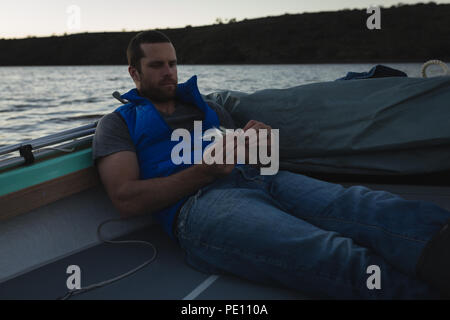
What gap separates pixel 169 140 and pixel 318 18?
3768 centimetres

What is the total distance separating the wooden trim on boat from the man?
182 mm

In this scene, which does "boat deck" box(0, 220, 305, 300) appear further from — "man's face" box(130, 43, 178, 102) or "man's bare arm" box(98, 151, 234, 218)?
"man's face" box(130, 43, 178, 102)

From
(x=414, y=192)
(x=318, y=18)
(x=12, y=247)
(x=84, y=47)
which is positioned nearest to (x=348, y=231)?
(x=414, y=192)

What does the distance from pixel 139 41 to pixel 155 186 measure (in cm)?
85

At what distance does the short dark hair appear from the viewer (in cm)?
201

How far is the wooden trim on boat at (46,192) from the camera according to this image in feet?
5.12

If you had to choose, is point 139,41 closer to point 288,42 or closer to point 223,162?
point 223,162

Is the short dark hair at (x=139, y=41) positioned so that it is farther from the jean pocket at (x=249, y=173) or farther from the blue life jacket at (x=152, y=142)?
the jean pocket at (x=249, y=173)

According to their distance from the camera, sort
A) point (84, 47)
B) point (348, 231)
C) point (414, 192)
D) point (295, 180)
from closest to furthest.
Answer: point (348, 231) < point (295, 180) < point (414, 192) < point (84, 47)

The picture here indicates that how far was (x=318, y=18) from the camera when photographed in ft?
119

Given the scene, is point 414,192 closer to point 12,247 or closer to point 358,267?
point 358,267

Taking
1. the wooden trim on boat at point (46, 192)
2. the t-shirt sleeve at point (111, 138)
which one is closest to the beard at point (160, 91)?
the t-shirt sleeve at point (111, 138)

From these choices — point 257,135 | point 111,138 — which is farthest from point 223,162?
point 111,138

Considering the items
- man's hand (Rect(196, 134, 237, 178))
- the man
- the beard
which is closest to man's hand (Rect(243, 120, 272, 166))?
the man
